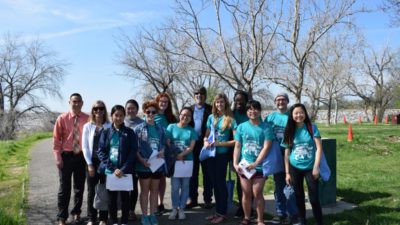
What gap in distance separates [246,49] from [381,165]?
5427mm

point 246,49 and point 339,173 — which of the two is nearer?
point 339,173

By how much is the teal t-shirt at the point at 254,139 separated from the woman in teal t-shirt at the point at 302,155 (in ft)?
0.83

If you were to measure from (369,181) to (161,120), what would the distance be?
4822 millimetres

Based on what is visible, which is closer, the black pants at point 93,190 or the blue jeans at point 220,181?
the black pants at point 93,190

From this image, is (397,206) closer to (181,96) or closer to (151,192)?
(151,192)

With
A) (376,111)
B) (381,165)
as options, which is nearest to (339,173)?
(381,165)

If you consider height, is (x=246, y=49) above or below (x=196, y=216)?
above

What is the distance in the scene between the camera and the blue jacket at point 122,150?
5285 millimetres

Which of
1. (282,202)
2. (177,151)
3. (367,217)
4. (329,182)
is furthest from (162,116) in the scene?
(367,217)

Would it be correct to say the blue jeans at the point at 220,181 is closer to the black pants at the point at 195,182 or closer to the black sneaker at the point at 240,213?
the black sneaker at the point at 240,213

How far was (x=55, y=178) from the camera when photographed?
10.1 meters

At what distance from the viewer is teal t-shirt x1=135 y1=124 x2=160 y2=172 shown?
5.59m

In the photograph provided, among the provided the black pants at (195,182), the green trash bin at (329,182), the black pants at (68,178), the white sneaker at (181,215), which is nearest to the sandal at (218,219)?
the white sneaker at (181,215)

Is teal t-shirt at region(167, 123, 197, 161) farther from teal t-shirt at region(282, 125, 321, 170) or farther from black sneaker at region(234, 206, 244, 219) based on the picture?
teal t-shirt at region(282, 125, 321, 170)
